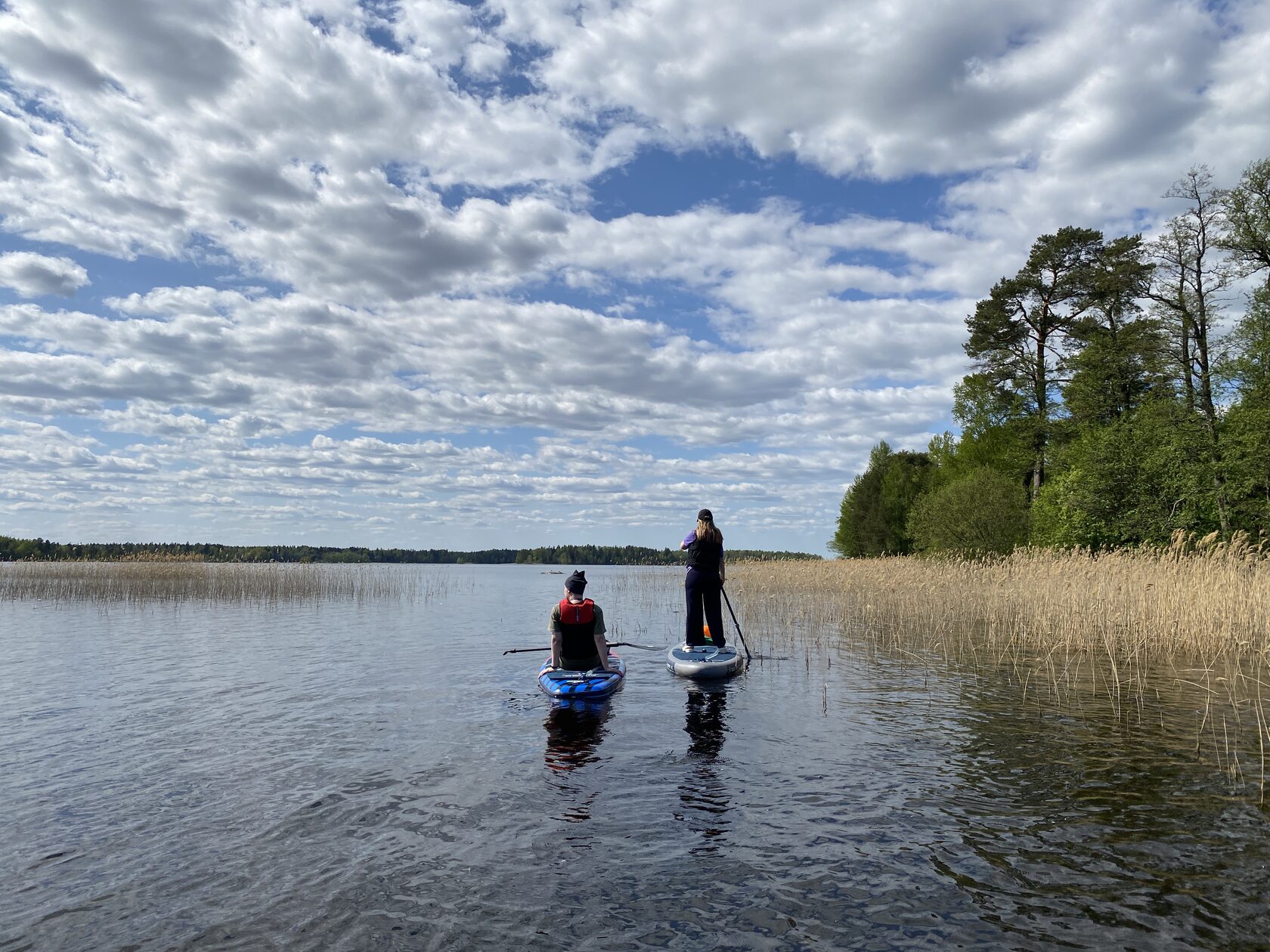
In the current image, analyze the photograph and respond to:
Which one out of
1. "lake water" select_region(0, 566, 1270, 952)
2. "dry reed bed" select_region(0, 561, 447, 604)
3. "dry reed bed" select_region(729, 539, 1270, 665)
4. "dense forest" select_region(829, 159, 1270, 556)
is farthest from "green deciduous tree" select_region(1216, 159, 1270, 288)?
"dry reed bed" select_region(0, 561, 447, 604)

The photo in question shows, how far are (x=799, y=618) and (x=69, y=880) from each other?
18204mm

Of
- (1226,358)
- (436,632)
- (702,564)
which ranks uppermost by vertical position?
(1226,358)

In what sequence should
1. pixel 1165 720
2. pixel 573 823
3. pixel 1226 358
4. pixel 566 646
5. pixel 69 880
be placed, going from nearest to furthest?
1. pixel 69 880
2. pixel 573 823
3. pixel 1165 720
4. pixel 566 646
5. pixel 1226 358

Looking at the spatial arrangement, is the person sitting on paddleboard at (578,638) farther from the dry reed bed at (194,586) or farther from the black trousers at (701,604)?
the dry reed bed at (194,586)

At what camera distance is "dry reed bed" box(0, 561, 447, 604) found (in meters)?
32.3

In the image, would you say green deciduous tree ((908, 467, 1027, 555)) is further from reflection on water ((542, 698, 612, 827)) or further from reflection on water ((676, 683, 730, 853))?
reflection on water ((542, 698, 612, 827))

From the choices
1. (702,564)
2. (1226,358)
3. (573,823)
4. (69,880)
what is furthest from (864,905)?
(1226,358)

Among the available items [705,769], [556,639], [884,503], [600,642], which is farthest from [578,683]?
[884,503]

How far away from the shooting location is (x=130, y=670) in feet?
48.0

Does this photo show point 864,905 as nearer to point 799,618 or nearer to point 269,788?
point 269,788

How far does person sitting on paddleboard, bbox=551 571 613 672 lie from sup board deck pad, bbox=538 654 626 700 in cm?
18

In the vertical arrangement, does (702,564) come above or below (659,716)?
above

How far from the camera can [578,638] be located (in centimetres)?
1136

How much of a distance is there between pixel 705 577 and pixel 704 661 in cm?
163
